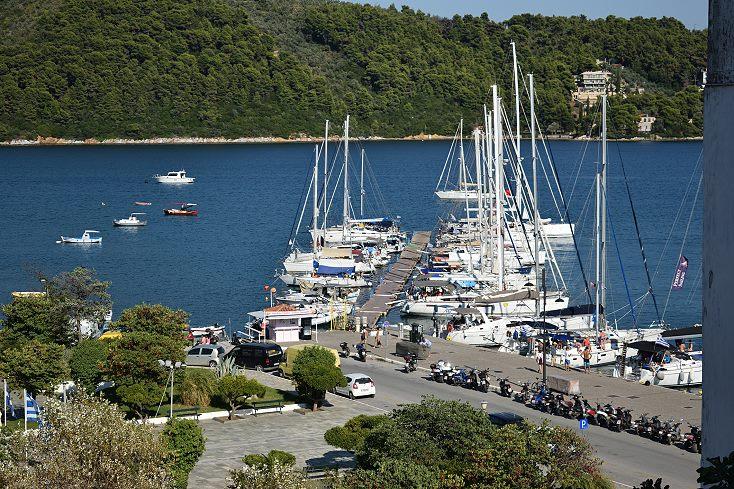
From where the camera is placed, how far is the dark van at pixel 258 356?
106 feet

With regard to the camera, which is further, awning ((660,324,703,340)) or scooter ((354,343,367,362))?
awning ((660,324,703,340))

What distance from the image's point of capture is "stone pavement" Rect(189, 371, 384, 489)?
2275 centimetres

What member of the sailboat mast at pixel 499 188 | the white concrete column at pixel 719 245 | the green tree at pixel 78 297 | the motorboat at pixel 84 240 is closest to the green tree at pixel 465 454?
the white concrete column at pixel 719 245

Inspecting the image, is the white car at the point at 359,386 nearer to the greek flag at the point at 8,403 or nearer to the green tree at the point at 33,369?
the green tree at the point at 33,369

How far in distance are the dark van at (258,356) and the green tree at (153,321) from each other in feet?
7.42

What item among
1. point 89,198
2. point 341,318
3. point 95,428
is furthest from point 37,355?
point 89,198

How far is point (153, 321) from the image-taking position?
30.2m

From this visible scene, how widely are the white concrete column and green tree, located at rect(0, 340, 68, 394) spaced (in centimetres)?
1768

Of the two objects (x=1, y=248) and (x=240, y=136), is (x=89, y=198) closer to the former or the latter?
(x=1, y=248)

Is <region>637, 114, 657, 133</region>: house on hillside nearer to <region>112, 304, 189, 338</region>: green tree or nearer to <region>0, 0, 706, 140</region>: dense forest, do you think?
<region>0, 0, 706, 140</region>: dense forest

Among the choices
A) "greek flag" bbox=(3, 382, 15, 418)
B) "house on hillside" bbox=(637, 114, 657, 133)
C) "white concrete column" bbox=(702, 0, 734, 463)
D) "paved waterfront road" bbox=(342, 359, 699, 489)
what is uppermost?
"white concrete column" bbox=(702, 0, 734, 463)

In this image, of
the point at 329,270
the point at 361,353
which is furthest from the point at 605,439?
the point at 329,270

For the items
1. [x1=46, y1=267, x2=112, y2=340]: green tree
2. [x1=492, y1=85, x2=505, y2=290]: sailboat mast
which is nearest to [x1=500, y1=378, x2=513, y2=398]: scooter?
[x1=46, y1=267, x2=112, y2=340]: green tree

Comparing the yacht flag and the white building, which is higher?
the white building
